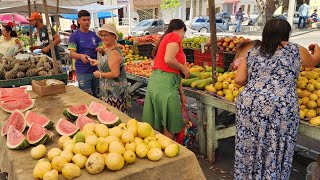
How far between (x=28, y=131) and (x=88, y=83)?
9.54 ft

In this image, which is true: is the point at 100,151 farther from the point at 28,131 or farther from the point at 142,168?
the point at 28,131

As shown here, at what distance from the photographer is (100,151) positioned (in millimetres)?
2078

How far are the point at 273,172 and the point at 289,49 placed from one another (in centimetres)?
124

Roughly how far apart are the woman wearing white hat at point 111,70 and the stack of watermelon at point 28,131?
1.36 meters

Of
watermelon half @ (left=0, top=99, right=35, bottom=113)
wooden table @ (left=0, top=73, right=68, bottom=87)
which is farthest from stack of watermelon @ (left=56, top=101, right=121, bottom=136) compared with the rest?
wooden table @ (left=0, top=73, right=68, bottom=87)

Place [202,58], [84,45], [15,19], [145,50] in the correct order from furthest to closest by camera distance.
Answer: [15,19] < [145,50] < [202,58] < [84,45]

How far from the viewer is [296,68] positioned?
9.29 feet

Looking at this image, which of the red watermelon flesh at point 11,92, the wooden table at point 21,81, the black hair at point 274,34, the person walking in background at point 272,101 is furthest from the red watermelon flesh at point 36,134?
the wooden table at point 21,81

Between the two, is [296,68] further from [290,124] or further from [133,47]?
[133,47]

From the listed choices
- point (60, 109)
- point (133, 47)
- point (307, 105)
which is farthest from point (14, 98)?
point (133, 47)

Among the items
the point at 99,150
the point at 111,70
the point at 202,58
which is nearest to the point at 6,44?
the point at 111,70

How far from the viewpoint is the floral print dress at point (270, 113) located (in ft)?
9.18

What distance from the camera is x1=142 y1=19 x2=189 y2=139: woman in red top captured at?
357cm

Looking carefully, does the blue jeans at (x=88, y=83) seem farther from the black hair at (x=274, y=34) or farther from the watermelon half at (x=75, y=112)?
the black hair at (x=274, y=34)
